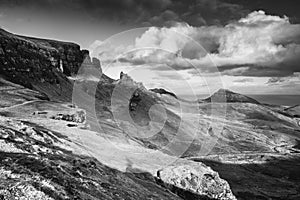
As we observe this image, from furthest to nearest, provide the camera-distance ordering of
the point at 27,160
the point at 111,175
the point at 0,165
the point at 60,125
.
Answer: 1. the point at 60,125
2. the point at 111,175
3. the point at 27,160
4. the point at 0,165

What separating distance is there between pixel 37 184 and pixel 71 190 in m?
5.75

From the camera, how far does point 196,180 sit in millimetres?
84938

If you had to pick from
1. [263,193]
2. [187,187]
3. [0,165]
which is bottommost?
[263,193]

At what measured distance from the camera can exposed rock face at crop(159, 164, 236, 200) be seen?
82.6 meters

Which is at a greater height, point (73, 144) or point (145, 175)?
point (73, 144)

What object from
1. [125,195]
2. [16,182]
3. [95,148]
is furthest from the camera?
[95,148]

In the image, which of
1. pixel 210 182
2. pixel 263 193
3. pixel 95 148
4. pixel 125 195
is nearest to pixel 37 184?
pixel 125 195

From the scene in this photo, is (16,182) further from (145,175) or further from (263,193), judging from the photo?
(263,193)

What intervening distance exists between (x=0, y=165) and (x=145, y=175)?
4436 centimetres

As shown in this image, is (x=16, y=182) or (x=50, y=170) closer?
(x=16, y=182)

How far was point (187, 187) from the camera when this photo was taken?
8188 centimetres

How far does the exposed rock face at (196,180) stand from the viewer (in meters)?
82.6

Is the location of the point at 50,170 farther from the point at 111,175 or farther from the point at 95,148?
the point at 95,148

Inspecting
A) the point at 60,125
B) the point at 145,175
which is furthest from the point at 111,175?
the point at 60,125
